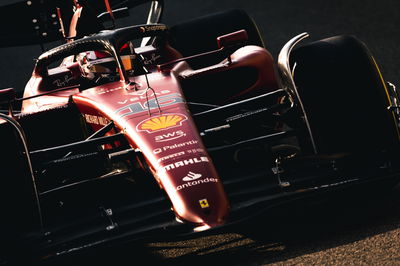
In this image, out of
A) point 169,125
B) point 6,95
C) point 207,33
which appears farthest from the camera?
point 207,33

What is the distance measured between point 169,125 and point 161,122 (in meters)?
0.07

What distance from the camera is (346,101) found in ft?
16.9

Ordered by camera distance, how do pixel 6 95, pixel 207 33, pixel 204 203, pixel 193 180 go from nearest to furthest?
pixel 204 203, pixel 193 180, pixel 6 95, pixel 207 33

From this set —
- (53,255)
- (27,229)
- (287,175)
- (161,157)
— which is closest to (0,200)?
(27,229)

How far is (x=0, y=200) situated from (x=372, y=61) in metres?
2.36

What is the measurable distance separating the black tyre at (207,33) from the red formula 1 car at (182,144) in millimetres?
1256

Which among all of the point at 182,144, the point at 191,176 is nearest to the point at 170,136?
the point at 182,144

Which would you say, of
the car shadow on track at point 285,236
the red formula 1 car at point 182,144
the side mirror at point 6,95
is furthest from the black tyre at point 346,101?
the side mirror at point 6,95

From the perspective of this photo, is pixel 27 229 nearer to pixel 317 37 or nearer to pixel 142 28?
pixel 142 28

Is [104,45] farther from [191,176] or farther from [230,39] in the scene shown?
[191,176]

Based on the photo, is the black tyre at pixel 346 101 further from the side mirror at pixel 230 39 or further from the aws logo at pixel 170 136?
the side mirror at pixel 230 39

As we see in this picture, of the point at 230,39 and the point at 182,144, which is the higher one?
the point at 230,39

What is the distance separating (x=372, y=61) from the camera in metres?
5.28

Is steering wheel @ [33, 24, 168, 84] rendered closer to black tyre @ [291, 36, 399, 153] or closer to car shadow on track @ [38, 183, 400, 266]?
black tyre @ [291, 36, 399, 153]
